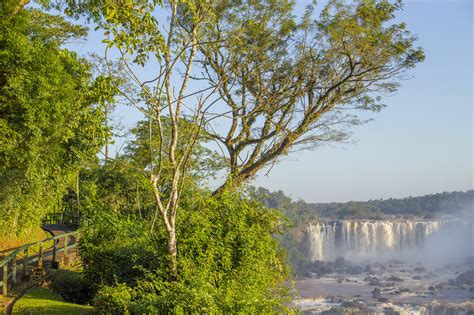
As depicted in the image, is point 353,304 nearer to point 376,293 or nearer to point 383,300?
point 383,300

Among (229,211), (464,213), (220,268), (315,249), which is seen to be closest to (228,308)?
(220,268)

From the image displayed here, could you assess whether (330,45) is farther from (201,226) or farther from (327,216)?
(327,216)

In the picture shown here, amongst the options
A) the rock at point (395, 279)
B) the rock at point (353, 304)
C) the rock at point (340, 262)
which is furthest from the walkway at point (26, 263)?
the rock at point (340, 262)

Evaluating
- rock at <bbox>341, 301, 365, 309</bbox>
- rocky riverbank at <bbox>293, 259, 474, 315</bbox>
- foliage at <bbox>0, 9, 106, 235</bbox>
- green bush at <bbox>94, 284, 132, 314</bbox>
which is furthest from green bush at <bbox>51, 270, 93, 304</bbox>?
rock at <bbox>341, 301, 365, 309</bbox>

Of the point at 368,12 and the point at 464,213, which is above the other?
the point at 368,12

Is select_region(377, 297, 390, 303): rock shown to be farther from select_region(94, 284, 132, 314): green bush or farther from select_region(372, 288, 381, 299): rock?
Answer: select_region(94, 284, 132, 314): green bush

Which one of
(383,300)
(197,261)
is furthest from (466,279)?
(197,261)

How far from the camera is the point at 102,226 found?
11.0m

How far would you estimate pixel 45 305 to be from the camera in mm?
10797

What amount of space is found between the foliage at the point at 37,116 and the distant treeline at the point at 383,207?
78.2 metres

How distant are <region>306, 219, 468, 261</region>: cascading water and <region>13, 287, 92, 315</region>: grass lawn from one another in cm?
6482

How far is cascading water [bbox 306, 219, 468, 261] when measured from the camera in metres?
73.5

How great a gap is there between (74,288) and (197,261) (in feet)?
14.5

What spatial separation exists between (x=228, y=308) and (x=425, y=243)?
73.5 m
